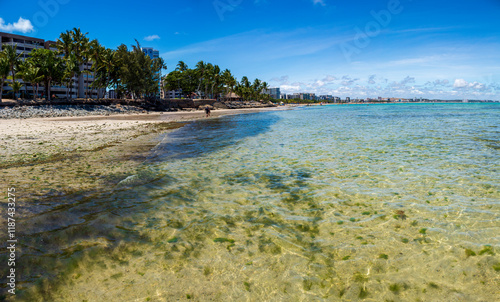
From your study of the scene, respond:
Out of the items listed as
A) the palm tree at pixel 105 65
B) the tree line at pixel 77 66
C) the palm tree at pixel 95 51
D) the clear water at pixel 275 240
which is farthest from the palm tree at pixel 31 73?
the clear water at pixel 275 240

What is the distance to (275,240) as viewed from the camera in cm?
536

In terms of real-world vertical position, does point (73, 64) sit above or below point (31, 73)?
above

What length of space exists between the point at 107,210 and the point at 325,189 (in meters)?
6.44

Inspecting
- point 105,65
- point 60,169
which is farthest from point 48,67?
point 60,169

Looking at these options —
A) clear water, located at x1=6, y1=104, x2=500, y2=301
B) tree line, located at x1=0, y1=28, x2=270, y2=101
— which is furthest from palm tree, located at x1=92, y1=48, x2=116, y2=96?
clear water, located at x1=6, y1=104, x2=500, y2=301

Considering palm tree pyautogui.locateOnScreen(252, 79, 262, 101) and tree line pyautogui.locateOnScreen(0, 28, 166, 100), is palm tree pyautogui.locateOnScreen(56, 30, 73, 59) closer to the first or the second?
tree line pyautogui.locateOnScreen(0, 28, 166, 100)

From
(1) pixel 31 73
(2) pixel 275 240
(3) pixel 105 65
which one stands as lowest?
(2) pixel 275 240

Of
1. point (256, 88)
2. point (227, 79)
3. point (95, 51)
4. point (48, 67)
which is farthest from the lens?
point (256, 88)

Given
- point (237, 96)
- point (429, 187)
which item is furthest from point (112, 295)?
point (237, 96)

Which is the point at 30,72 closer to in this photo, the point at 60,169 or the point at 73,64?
the point at 73,64

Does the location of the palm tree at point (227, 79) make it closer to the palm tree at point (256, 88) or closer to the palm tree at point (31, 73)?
the palm tree at point (256, 88)

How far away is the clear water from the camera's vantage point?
3928 millimetres

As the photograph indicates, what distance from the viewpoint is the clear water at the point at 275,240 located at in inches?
155

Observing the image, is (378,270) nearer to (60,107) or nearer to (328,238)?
(328,238)
